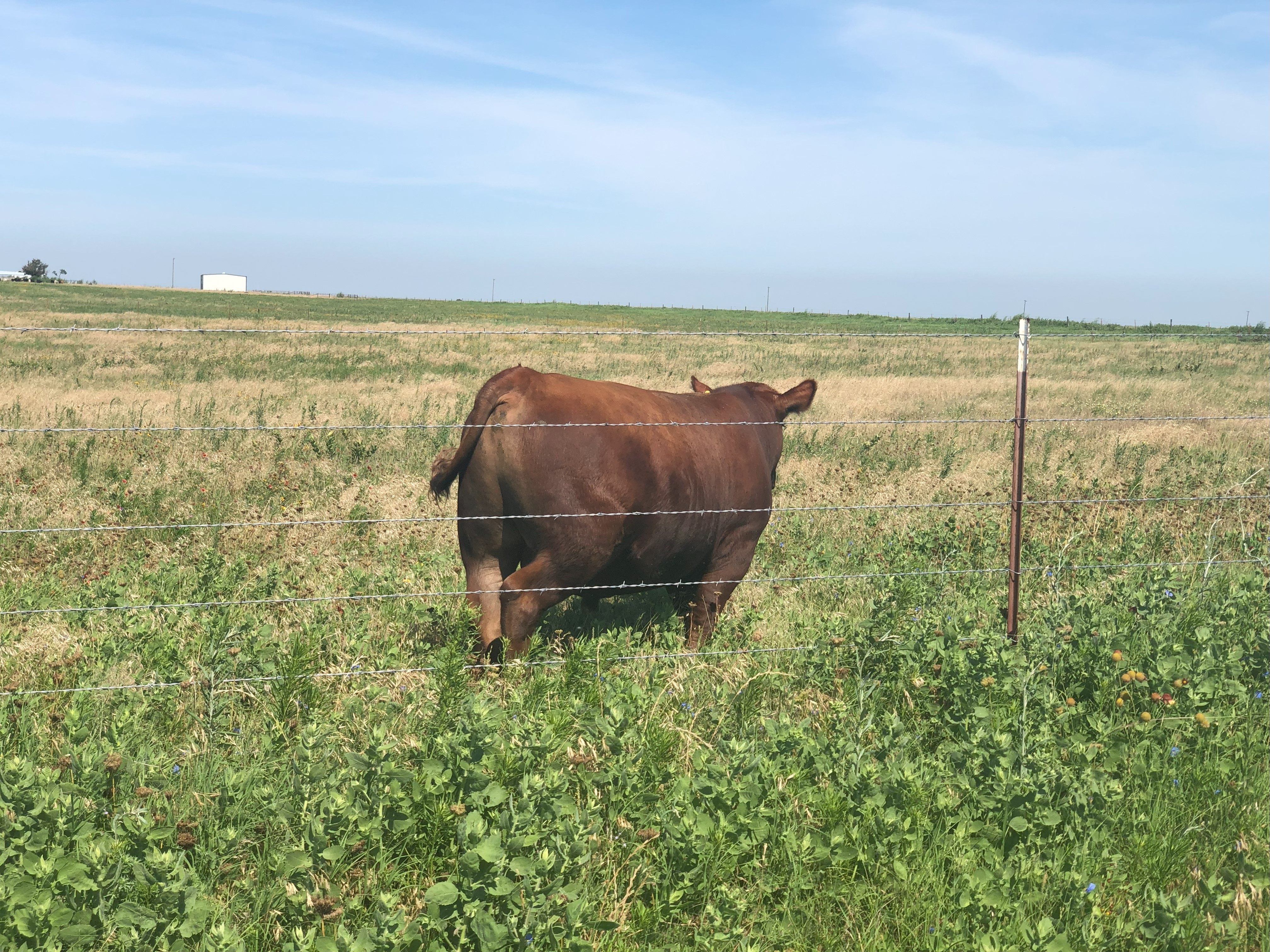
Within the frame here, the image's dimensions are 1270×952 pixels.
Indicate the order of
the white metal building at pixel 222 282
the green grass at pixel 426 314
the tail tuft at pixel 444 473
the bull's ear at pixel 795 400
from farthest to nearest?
the white metal building at pixel 222 282
the green grass at pixel 426 314
the bull's ear at pixel 795 400
the tail tuft at pixel 444 473

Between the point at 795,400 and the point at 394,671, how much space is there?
3.23 meters

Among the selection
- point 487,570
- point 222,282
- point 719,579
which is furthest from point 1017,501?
point 222,282

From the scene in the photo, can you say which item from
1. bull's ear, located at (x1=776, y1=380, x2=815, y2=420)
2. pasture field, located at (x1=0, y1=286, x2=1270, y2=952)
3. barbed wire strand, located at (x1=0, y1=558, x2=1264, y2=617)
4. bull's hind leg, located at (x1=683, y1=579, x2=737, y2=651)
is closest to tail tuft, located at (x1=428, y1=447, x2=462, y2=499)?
barbed wire strand, located at (x1=0, y1=558, x2=1264, y2=617)

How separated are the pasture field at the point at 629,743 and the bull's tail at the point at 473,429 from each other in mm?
695

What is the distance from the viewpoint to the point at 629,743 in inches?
140

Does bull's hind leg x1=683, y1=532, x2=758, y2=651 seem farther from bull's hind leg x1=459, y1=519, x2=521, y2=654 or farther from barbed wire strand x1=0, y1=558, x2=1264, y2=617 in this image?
bull's hind leg x1=459, y1=519, x2=521, y2=654

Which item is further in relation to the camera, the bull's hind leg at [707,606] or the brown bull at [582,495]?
the bull's hind leg at [707,606]

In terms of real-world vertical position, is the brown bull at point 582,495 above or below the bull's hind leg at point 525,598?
above

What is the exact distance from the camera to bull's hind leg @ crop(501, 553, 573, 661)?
466 centimetres

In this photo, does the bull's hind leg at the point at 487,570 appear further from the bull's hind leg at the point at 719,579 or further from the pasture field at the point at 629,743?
the bull's hind leg at the point at 719,579

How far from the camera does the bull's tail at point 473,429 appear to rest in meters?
4.68

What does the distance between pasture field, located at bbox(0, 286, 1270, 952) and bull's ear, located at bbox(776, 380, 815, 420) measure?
3.77 ft

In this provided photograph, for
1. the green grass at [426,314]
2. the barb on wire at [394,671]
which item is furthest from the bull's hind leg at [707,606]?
the green grass at [426,314]

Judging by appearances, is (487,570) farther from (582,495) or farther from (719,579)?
(719,579)
